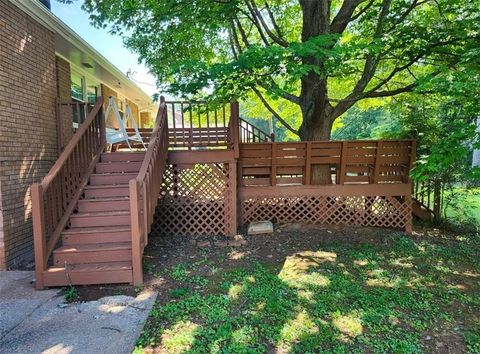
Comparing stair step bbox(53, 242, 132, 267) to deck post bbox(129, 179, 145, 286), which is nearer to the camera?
deck post bbox(129, 179, 145, 286)

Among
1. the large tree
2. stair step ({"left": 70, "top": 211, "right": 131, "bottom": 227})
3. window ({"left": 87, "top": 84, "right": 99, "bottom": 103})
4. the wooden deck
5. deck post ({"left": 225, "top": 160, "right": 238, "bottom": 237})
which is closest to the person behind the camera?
the wooden deck

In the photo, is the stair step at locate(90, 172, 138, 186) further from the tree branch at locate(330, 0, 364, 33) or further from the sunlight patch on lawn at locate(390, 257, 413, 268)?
the tree branch at locate(330, 0, 364, 33)

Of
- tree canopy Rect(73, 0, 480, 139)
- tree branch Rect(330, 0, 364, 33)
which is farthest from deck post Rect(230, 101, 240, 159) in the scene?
tree branch Rect(330, 0, 364, 33)

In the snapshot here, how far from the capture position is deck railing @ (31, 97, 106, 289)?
414cm

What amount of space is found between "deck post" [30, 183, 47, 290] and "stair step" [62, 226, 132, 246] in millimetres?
483

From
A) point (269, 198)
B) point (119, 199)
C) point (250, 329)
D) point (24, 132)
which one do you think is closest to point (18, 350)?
point (250, 329)

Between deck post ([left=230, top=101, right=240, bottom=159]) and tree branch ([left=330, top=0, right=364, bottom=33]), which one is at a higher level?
tree branch ([left=330, top=0, right=364, bottom=33])

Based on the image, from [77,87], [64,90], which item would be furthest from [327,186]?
[77,87]

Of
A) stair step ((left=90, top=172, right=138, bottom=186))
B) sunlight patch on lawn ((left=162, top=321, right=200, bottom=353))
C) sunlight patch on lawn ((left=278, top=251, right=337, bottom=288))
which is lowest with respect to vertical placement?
sunlight patch on lawn ((left=278, top=251, right=337, bottom=288))

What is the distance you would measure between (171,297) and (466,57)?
544 cm

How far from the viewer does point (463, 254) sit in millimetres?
6105

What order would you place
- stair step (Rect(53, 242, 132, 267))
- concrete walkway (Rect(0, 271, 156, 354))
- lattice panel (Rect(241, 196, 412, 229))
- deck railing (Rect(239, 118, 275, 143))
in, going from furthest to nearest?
1. deck railing (Rect(239, 118, 275, 143))
2. lattice panel (Rect(241, 196, 412, 229))
3. stair step (Rect(53, 242, 132, 267))
4. concrete walkway (Rect(0, 271, 156, 354))

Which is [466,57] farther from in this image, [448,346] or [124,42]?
[124,42]

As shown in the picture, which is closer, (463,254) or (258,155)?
(463,254)
